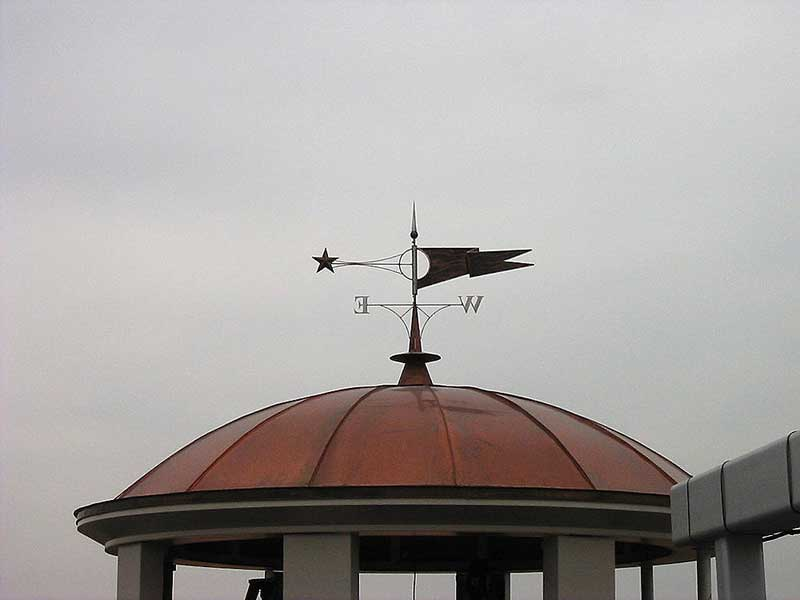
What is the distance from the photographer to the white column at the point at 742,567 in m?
14.8

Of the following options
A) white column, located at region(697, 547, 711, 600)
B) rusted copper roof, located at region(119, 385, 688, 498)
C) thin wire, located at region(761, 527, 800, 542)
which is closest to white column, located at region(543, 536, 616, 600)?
rusted copper roof, located at region(119, 385, 688, 498)

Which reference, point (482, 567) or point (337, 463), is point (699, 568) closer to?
point (482, 567)

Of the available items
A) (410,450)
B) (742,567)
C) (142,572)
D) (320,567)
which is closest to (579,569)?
(410,450)

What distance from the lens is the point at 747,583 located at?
14812 millimetres

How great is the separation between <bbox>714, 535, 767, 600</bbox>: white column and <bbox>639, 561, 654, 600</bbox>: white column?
1022 cm

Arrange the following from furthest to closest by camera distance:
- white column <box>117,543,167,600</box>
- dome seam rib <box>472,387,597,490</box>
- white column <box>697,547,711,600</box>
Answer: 1. white column <box>697,547,711,600</box>
2. white column <box>117,543,167,600</box>
3. dome seam rib <box>472,387,597,490</box>

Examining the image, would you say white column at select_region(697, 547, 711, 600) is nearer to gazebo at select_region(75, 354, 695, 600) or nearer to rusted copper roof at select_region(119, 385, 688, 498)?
gazebo at select_region(75, 354, 695, 600)

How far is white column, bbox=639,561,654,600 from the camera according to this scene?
982 inches

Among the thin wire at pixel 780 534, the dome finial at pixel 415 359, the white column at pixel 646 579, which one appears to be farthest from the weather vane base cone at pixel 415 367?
the thin wire at pixel 780 534

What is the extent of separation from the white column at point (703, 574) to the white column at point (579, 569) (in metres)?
3.13

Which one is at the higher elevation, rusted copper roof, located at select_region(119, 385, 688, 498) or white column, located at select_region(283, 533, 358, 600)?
rusted copper roof, located at select_region(119, 385, 688, 498)

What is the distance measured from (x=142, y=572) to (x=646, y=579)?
28.7ft

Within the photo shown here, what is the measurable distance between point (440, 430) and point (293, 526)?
2761 millimetres

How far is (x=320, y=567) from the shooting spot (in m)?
20.2
